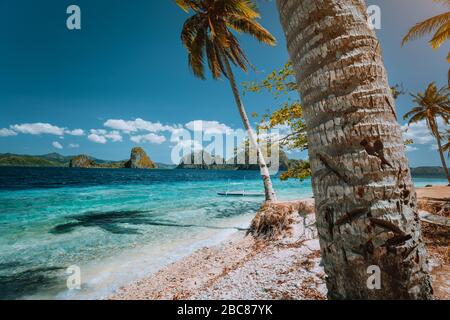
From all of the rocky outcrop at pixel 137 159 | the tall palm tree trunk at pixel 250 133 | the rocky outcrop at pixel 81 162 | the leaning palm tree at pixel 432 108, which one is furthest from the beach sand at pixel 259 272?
the rocky outcrop at pixel 81 162

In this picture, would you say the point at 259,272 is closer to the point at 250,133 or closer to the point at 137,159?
the point at 250,133

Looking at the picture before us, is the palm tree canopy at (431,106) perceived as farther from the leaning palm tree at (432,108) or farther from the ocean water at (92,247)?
the ocean water at (92,247)

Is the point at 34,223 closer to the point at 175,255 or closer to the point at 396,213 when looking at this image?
the point at 175,255

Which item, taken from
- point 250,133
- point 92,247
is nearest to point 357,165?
point 250,133

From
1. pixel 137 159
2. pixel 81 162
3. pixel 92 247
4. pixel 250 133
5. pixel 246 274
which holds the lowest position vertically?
pixel 92 247

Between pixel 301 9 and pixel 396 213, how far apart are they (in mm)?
1246

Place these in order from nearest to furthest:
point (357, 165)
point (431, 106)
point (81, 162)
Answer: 1. point (357, 165)
2. point (431, 106)
3. point (81, 162)

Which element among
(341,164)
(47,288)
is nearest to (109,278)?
(47,288)

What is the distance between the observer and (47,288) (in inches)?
203

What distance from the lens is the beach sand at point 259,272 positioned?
10.6 feet

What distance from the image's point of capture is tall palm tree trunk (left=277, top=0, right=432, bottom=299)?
3.54ft

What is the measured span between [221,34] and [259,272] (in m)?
9.55

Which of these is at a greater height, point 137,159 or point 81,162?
point 137,159

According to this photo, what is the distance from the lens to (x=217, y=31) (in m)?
9.86
